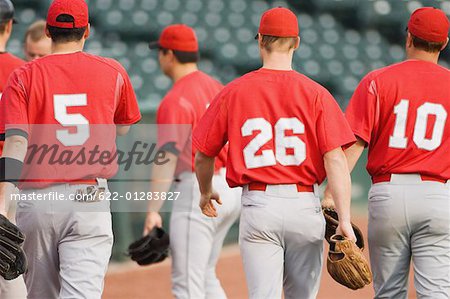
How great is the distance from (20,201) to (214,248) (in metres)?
1.86

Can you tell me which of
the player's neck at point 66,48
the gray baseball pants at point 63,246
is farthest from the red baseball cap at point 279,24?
the gray baseball pants at point 63,246

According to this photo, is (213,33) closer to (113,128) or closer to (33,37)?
(33,37)

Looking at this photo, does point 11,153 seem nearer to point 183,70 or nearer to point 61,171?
point 61,171

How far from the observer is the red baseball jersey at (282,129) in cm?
402

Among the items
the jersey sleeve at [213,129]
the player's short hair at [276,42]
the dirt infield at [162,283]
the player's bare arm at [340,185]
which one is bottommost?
the dirt infield at [162,283]

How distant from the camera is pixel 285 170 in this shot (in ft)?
13.2

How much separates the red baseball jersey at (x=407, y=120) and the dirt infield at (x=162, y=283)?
3.29 m

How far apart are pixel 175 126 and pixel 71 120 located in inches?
56.7

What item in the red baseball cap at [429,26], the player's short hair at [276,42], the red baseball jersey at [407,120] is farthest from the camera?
the red baseball cap at [429,26]

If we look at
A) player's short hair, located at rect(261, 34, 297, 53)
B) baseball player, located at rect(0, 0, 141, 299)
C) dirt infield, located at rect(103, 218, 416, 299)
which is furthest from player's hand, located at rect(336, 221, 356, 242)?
dirt infield, located at rect(103, 218, 416, 299)

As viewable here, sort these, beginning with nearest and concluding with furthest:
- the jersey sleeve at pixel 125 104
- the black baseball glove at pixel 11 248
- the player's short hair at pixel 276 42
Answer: the black baseball glove at pixel 11 248
the player's short hair at pixel 276 42
the jersey sleeve at pixel 125 104

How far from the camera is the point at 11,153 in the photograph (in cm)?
404

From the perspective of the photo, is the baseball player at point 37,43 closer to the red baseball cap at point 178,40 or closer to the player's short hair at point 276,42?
the red baseball cap at point 178,40

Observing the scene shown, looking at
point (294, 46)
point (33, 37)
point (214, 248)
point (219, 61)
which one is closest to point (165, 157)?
point (214, 248)
